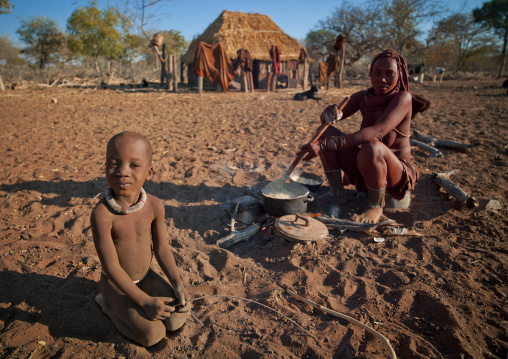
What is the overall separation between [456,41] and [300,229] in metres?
28.3

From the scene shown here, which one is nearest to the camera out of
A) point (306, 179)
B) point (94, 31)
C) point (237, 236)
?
point (237, 236)

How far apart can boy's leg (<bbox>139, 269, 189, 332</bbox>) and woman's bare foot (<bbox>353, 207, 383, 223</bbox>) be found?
1.71 m

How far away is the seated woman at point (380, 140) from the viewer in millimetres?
2479

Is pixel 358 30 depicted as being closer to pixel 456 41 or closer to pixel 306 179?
pixel 456 41

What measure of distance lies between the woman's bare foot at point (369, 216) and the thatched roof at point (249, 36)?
41.8 ft

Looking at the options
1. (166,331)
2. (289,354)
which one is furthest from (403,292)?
(166,331)

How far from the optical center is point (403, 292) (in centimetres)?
190

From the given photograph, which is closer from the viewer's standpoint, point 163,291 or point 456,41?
point 163,291

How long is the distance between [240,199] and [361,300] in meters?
1.52

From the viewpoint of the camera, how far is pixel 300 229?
96.1 inches

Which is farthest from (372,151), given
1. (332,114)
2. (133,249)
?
(133,249)

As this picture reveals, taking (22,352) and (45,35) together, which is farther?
(45,35)

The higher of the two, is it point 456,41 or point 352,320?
point 456,41

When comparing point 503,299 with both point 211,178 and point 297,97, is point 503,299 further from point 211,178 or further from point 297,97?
point 297,97
